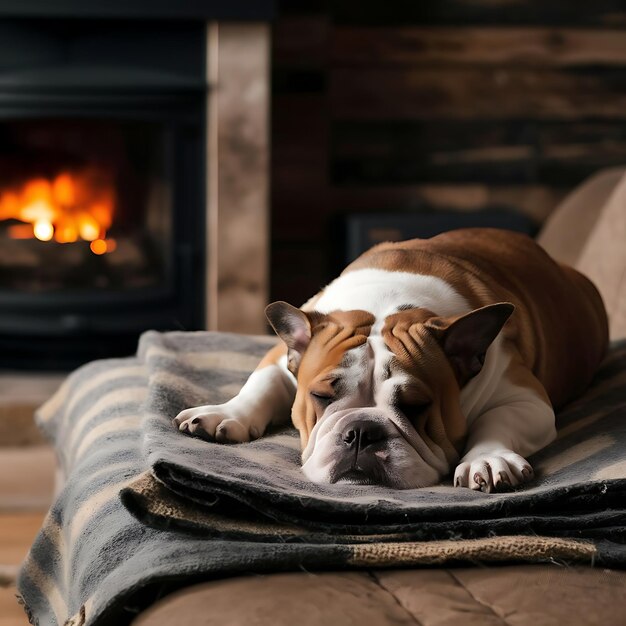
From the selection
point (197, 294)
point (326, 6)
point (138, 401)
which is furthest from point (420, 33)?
point (138, 401)

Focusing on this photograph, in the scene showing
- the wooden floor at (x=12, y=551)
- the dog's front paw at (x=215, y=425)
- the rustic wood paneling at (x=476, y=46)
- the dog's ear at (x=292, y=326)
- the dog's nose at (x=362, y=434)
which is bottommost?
the wooden floor at (x=12, y=551)

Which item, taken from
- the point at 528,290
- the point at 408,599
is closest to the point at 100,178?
the point at 528,290

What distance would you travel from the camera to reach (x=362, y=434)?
4.18ft

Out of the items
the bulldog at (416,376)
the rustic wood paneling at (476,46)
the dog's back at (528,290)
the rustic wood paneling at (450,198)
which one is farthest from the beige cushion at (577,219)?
the bulldog at (416,376)

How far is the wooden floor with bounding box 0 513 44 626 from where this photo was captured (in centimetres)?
191

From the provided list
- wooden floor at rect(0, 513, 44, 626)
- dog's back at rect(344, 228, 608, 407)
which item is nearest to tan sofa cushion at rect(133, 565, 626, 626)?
dog's back at rect(344, 228, 608, 407)

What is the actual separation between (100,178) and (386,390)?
212cm

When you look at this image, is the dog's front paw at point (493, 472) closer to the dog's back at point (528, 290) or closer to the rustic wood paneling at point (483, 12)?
the dog's back at point (528, 290)

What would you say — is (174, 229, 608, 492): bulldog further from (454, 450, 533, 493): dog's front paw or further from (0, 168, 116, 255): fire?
(0, 168, 116, 255): fire

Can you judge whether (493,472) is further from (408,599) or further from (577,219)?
(577,219)

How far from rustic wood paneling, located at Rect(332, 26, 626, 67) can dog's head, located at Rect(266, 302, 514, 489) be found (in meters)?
2.30

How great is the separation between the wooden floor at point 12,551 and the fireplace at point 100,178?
2.42ft

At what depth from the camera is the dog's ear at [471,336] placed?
1.35 metres

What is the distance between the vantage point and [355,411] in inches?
51.9
